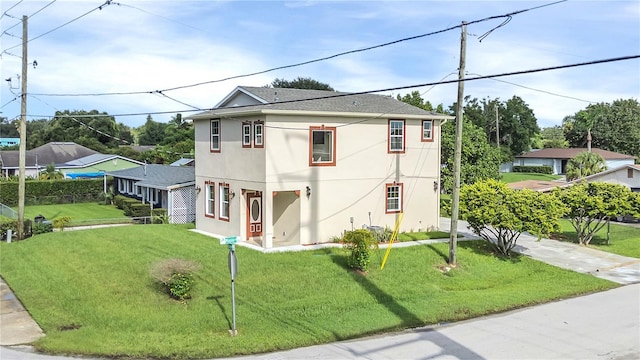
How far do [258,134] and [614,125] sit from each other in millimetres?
69882

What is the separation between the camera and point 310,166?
21.2 m

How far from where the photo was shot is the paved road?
36.8 feet

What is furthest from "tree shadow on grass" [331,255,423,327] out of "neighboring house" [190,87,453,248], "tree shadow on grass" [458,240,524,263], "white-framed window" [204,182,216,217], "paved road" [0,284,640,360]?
"white-framed window" [204,182,216,217]

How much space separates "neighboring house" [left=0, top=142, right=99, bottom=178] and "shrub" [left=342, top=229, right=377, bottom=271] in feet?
143

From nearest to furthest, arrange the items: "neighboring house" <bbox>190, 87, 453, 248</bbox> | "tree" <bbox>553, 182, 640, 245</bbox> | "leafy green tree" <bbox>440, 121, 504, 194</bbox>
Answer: "neighboring house" <bbox>190, 87, 453, 248</bbox>
"tree" <bbox>553, 182, 640, 245</bbox>
"leafy green tree" <bbox>440, 121, 504, 194</bbox>

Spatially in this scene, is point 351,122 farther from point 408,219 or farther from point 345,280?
point 345,280

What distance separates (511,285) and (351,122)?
8.97m

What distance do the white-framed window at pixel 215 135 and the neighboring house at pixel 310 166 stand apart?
45 millimetres

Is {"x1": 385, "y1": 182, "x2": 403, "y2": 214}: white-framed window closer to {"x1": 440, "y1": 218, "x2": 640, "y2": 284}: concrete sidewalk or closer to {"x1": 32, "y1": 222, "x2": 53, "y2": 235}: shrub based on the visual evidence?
{"x1": 440, "y1": 218, "x2": 640, "y2": 284}: concrete sidewalk

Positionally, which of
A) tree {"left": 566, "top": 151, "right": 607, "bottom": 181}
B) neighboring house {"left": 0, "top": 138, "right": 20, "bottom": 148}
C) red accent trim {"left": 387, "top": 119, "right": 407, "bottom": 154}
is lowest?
tree {"left": 566, "top": 151, "right": 607, "bottom": 181}

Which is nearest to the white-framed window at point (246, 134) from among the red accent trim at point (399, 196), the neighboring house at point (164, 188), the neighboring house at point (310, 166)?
the neighboring house at point (310, 166)

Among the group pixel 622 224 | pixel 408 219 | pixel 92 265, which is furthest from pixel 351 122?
pixel 622 224

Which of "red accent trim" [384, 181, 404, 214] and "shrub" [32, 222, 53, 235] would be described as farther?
"shrub" [32, 222, 53, 235]

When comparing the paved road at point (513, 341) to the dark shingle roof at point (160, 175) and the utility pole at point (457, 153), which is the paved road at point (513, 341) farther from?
the dark shingle roof at point (160, 175)
